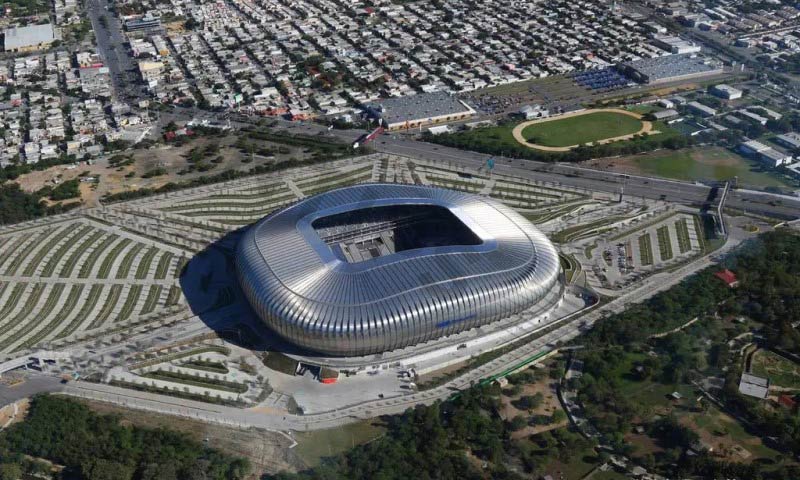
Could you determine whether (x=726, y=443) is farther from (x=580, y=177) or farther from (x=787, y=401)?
(x=580, y=177)

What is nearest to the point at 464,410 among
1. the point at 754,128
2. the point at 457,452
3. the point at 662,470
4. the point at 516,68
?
the point at 457,452

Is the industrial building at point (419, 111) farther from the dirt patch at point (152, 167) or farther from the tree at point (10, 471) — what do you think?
the tree at point (10, 471)

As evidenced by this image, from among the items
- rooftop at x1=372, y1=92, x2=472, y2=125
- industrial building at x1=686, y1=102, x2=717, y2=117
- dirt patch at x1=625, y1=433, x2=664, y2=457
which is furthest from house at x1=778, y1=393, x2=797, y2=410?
rooftop at x1=372, y1=92, x2=472, y2=125

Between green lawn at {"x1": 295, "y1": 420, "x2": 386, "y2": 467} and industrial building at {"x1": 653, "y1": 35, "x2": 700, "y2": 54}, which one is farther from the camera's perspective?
industrial building at {"x1": 653, "y1": 35, "x2": 700, "y2": 54}

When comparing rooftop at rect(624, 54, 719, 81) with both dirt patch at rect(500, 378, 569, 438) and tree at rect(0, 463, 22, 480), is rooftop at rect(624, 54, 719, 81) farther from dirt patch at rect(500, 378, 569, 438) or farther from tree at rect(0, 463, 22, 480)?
tree at rect(0, 463, 22, 480)

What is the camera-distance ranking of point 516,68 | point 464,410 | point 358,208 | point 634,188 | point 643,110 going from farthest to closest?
point 516,68
point 643,110
point 634,188
point 358,208
point 464,410

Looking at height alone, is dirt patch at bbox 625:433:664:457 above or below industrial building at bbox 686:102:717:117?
below

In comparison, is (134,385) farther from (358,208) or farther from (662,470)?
(662,470)
